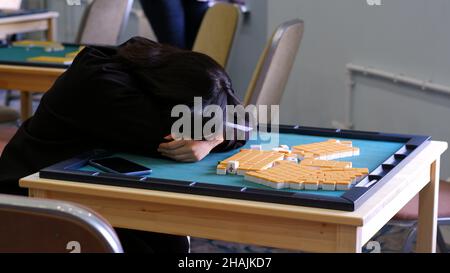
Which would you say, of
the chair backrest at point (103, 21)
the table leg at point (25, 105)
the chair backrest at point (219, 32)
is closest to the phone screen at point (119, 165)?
→ the chair backrest at point (219, 32)

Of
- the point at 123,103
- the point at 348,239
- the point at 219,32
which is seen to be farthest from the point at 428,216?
the point at 219,32

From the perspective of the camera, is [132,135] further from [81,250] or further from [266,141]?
[81,250]

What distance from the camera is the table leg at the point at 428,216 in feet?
8.93

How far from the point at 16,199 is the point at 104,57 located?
1085 mm

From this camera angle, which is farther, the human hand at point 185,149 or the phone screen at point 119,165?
the human hand at point 185,149

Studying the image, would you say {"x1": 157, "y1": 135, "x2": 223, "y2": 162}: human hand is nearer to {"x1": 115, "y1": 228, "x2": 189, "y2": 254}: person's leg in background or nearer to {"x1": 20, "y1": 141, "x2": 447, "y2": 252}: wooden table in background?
{"x1": 20, "y1": 141, "x2": 447, "y2": 252}: wooden table in background

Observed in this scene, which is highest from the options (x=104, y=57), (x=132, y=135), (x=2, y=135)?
(x=104, y=57)

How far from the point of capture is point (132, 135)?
98.3 inches

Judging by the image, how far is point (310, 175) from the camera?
7.40ft

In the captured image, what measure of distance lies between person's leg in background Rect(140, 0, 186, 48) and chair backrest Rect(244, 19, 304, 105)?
1861 mm

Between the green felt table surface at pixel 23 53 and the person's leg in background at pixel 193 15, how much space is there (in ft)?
3.39

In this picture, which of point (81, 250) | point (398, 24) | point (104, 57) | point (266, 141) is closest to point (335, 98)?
point (398, 24)

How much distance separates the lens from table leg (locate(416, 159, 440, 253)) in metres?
2.72

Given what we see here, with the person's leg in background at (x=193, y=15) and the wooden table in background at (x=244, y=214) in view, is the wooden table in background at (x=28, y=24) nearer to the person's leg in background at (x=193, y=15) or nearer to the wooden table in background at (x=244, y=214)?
the person's leg in background at (x=193, y=15)
